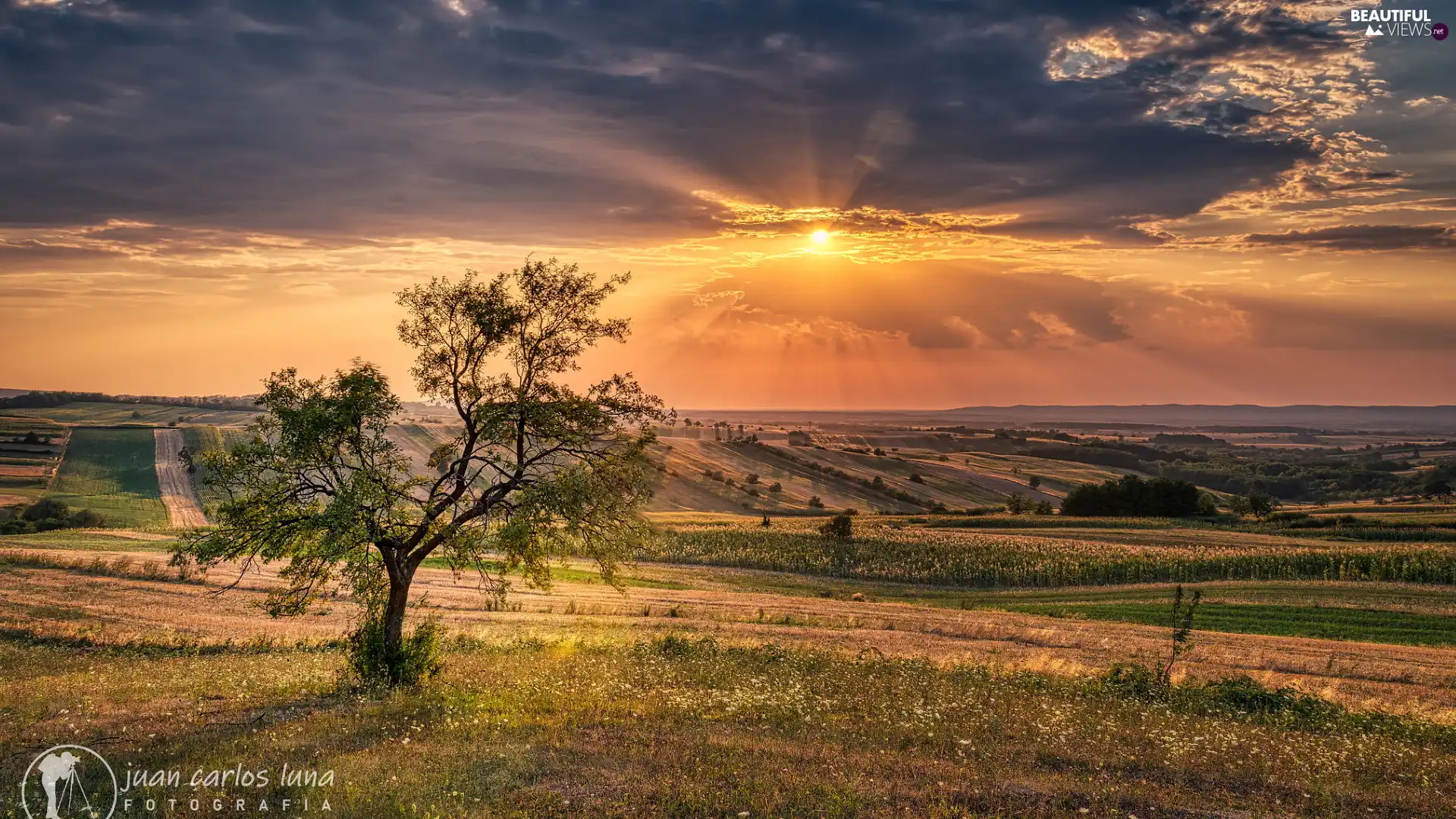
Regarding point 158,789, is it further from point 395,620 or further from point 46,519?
point 46,519

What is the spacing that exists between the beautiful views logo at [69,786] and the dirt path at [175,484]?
243 ft

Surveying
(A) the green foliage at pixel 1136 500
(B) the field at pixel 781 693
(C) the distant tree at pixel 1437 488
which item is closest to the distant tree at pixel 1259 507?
(A) the green foliage at pixel 1136 500

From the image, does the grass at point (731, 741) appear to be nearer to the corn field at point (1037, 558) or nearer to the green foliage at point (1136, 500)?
the corn field at point (1037, 558)

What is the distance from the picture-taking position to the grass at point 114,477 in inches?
3516

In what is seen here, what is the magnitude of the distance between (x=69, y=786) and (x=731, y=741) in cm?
1001

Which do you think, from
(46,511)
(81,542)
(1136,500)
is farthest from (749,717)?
Result: (1136,500)

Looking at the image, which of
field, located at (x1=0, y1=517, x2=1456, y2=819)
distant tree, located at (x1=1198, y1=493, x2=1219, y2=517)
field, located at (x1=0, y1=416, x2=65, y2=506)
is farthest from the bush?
distant tree, located at (x1=1198, y1=493, x2=1219, y2=517)

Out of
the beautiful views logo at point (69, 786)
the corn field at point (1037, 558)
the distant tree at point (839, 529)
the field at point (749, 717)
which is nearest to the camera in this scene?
the beautiful views logo at point (69, 786)

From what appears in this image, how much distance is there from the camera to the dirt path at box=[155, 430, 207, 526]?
290ft

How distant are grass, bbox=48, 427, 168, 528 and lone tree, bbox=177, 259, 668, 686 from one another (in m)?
77.4

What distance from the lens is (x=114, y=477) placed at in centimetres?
10606

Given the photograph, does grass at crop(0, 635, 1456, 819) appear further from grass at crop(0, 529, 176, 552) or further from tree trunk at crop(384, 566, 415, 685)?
grass at crop(0, 529, 176, 552)

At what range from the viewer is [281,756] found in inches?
539

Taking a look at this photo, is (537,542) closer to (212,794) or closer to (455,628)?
(212,794)
